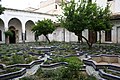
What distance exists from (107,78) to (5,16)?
77.3ft

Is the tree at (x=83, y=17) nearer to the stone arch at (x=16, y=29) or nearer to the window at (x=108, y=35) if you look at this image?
the window at (x=108, y=35)

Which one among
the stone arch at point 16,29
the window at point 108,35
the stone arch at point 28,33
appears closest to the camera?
the window at point 108,35

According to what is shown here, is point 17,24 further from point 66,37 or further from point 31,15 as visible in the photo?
point 66,37

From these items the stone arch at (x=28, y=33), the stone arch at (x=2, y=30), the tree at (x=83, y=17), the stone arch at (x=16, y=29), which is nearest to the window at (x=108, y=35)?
the tree at (x=83, y=17)

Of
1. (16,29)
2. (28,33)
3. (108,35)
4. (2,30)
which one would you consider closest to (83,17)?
(108,35)

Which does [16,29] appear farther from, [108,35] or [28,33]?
[108,35]

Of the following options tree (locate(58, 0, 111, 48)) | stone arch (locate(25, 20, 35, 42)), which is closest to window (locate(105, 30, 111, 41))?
tree (locate(58, 0, 111, 48))

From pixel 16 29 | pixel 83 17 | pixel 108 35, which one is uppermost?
pixel 83 17

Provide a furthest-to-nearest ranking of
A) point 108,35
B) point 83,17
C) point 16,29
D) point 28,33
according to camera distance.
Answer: point 28,33 → point 16,29 → point 108,35 → point 83,17

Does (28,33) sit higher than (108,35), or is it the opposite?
(28,33)

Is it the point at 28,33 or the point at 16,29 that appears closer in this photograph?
the point at 16,29

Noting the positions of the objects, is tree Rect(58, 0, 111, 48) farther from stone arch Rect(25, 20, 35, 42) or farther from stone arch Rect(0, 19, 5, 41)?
stone arch Rect(25, 20, 35, 42)

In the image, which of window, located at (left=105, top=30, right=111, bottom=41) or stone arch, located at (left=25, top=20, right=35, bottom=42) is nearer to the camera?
window, located at (left=105, top=30, right=111, bottom=41)

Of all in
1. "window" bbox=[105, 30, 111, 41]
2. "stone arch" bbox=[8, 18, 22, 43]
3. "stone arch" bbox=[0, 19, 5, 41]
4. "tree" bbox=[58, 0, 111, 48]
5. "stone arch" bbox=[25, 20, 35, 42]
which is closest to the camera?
"tree" bbox=[58, 0, 111, 48]
